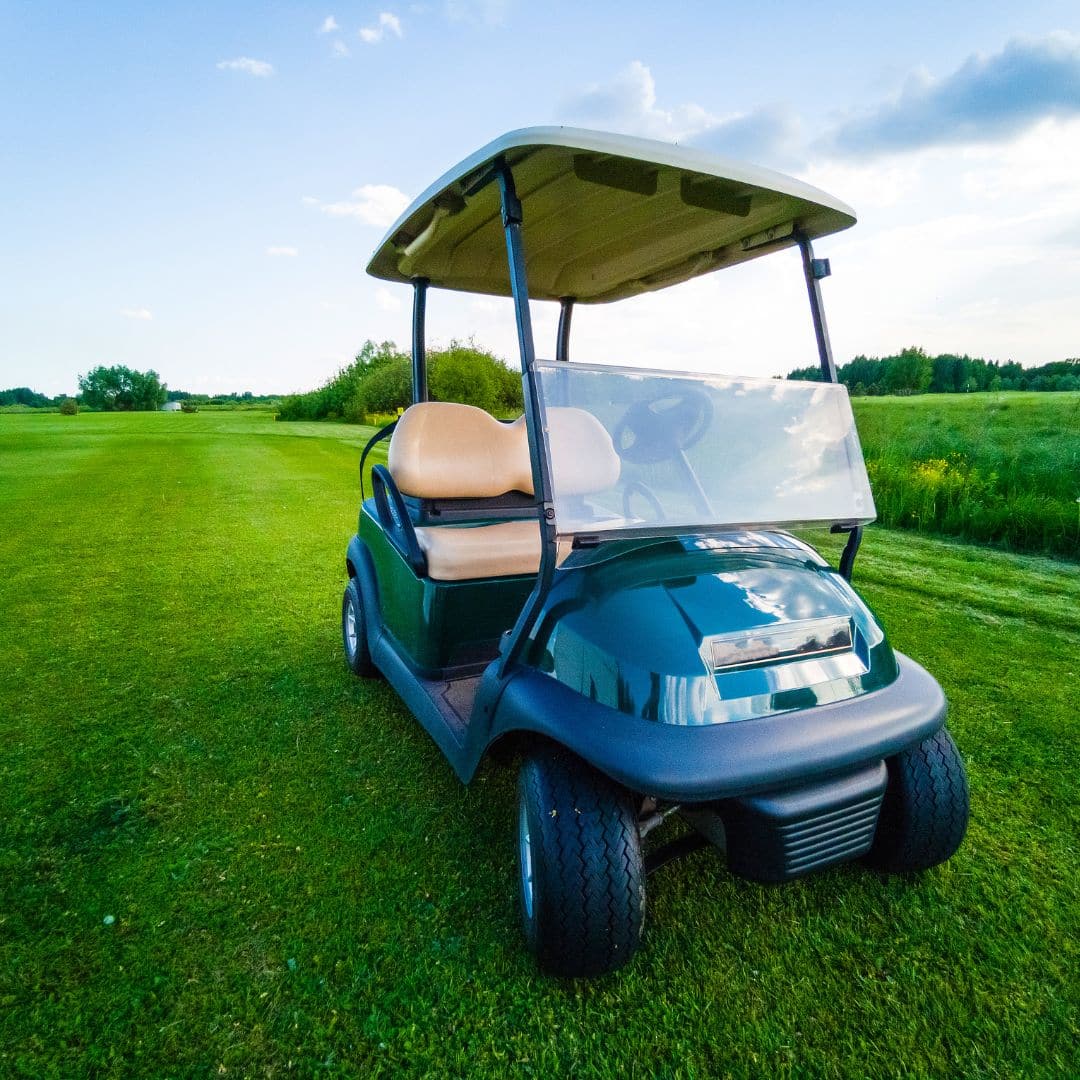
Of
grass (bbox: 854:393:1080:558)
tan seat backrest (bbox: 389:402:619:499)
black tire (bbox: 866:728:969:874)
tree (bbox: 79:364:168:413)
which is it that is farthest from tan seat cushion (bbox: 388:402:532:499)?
tree (bbox: 79:364:168:413)

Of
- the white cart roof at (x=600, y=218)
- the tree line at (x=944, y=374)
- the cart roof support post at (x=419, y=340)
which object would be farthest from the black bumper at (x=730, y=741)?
the tree line at (x=944, y=374)

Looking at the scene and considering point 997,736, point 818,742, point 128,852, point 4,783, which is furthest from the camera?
point 997,736

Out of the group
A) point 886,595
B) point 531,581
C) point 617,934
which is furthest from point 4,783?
point 886,595

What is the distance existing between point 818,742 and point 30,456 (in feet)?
55.8

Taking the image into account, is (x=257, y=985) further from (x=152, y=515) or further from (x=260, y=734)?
(x=152, y=515)

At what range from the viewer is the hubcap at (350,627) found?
3.23m

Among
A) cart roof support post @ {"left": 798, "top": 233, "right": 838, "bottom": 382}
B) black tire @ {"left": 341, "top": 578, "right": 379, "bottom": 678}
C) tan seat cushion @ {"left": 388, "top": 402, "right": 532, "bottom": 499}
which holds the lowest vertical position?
black tire @ {"left": 341, "top": 578, "right": 379, "bottom": 678}

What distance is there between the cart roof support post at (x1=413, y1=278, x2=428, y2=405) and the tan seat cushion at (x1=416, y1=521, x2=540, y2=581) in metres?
0.93

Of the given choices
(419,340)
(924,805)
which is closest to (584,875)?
(924,805)

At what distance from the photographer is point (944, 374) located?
625 inches

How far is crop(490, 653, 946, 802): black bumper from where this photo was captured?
4.28ft

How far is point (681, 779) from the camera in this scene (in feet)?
4.24

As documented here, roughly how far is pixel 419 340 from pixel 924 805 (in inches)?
102

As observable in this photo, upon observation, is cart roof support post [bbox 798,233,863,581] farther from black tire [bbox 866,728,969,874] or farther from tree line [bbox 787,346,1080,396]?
tree line [bbox 787,346,1080,396]
